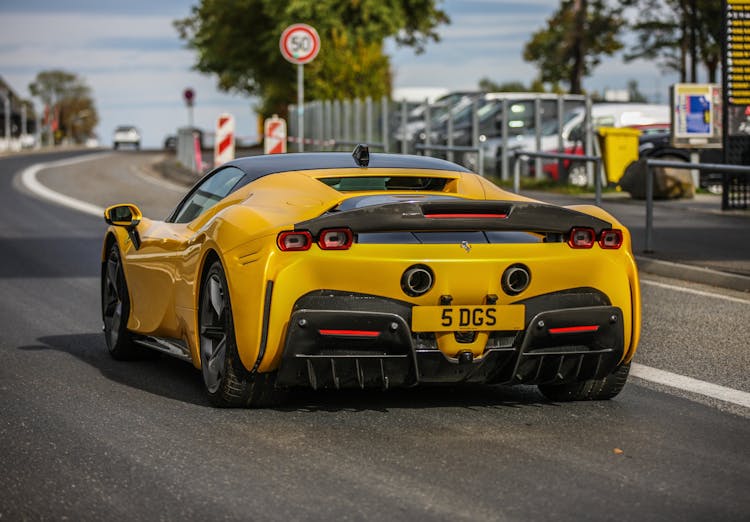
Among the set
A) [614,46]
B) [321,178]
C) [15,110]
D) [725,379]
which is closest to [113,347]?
[321,178]

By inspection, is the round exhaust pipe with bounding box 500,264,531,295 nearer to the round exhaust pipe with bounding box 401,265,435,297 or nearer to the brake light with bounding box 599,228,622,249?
the round exhaust pipe with bounding box 401,265,435,297

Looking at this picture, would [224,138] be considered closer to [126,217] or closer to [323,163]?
[126,217]

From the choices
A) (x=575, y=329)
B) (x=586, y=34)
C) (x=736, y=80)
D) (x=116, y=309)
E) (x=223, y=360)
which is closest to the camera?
(x=575, y=329)

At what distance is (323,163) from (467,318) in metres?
1.60

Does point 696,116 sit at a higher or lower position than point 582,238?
higher

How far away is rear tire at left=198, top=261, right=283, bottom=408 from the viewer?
269 inches

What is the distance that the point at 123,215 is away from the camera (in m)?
8.63

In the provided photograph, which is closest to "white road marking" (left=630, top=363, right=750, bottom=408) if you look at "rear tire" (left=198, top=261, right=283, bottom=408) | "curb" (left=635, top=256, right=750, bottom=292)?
"rear tire" (left=198, top=261, right=283, bottom=408)

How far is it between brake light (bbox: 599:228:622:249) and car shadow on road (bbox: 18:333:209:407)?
201 centimetres

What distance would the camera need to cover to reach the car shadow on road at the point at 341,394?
23.5 ft

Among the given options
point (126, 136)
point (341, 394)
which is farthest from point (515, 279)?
point (126, 136)

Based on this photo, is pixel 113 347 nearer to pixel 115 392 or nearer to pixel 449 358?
pixel 115 392

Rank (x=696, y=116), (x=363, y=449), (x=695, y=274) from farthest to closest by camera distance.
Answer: (x=696, y=116)
(x=695, y=274)
(x=363, y=449)

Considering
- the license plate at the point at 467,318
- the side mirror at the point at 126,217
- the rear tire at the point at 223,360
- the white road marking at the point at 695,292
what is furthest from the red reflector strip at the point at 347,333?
the white road marking at the point at 695,292
